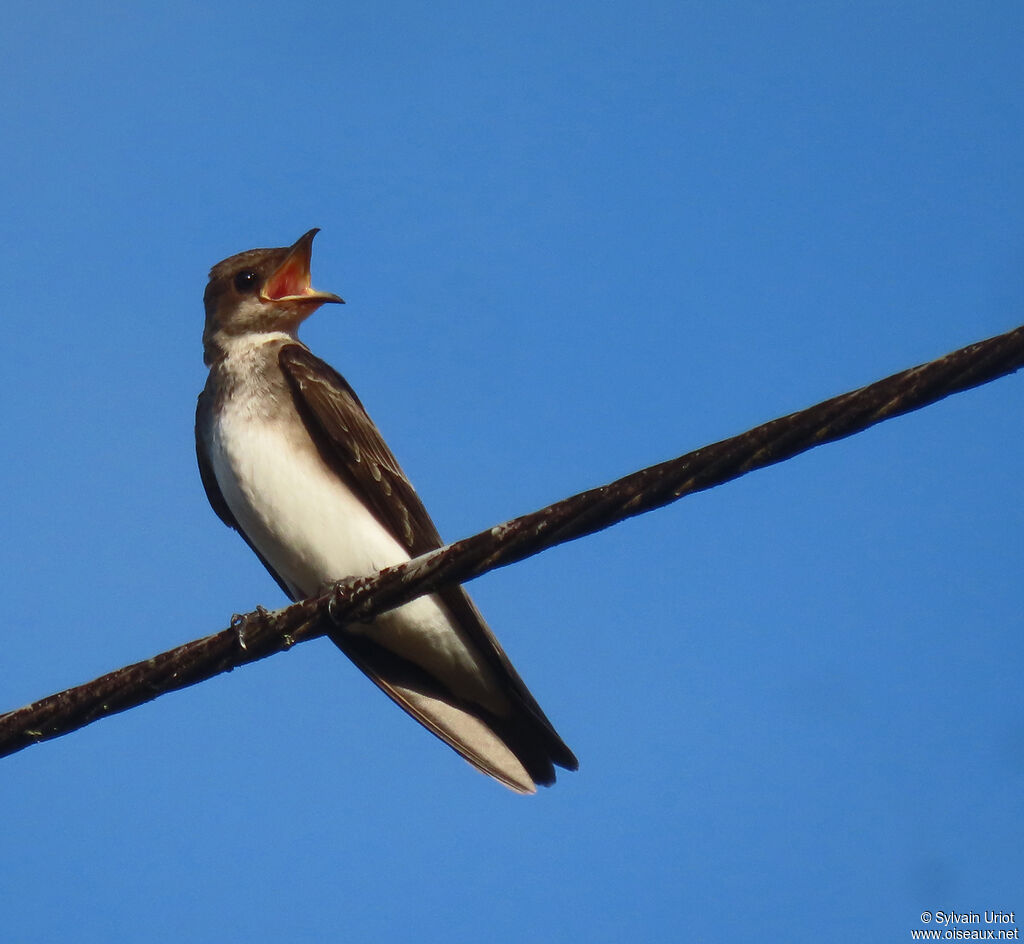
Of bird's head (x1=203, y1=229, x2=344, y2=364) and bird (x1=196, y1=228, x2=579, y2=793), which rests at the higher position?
bird's head (x1=203, y1=229, x2=344, y2=364)

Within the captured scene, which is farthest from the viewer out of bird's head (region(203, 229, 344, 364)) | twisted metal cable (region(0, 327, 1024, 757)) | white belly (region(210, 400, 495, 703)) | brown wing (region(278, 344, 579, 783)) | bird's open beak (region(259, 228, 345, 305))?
bird's open beak (region(259, 228, 345, 305))

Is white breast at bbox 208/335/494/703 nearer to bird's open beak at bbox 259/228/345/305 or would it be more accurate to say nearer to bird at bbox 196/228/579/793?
bird at bbox 196/228/579/793

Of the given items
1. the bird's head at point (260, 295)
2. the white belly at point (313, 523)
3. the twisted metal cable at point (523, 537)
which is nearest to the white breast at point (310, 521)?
the white belly at point (313, 523)

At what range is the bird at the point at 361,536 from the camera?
642 cm

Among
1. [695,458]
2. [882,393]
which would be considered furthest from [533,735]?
[882,393]

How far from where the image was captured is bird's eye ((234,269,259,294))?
7910 millimetres

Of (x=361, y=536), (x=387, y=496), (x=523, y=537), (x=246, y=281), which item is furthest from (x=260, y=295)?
(x=523, y=537)

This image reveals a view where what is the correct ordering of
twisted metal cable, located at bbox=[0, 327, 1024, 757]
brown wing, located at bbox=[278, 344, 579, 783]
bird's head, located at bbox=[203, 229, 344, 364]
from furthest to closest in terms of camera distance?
bird's head, located at bbox=[203, 229, 344, 364], brown wing, located at bbox=[278, 344, 579, 783], twisted metal cable, located at bbox=[0, 327, 1024, 757]

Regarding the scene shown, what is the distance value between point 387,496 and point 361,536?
0.24 meters

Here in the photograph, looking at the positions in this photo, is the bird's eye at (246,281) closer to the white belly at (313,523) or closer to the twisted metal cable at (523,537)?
the white belly at (313,523)

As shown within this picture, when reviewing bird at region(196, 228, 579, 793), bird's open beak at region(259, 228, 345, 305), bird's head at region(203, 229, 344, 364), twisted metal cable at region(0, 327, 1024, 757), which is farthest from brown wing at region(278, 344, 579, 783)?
twisted metal cable at region(0, 327, 1024, 757)

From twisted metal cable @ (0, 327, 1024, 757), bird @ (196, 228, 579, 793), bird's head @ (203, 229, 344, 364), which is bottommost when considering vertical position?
twisted metal cable @ (0, 327, 1024, 757)

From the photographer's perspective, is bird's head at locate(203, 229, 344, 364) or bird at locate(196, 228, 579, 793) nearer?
bird at locate(196, 228, 579, 793)

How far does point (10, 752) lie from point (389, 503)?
2.49m
